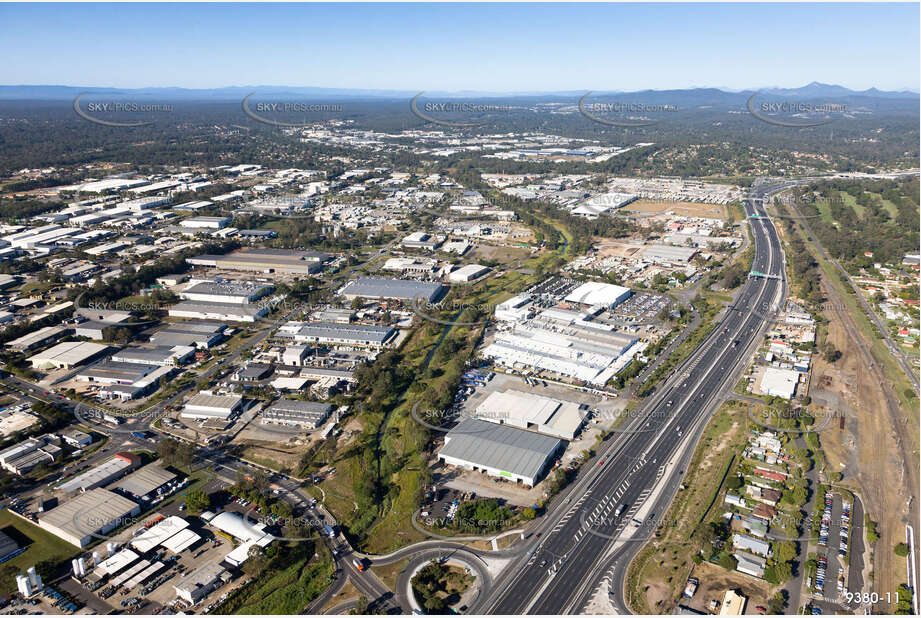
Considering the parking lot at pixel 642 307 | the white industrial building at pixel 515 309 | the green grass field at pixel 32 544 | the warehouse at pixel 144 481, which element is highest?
the white industrial building at pixel 515 309

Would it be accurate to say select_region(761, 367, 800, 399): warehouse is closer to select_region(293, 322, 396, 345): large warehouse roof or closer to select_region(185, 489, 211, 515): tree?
select_region(293, 322, 396, 345): large warehouse roof

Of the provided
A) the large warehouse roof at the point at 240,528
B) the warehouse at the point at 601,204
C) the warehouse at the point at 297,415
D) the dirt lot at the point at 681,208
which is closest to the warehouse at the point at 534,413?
the warehouse at the point at 297,415

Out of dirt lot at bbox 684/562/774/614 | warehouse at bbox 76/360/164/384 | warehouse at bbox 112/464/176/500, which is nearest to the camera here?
dirt lot at bbox 684/562/774/614

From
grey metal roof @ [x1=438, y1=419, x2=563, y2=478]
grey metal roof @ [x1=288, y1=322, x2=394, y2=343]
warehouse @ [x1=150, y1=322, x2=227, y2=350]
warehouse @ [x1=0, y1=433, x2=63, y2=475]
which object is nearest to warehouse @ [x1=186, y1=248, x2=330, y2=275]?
warehouse @ [x1=150, y1=322, x2=227, y2=350]

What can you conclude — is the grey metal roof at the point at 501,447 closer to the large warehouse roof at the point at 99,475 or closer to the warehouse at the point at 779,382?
the warehouse at the point at 779,382

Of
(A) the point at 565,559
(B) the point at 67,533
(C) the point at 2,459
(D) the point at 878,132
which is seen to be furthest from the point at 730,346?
(D) the point at 878,132

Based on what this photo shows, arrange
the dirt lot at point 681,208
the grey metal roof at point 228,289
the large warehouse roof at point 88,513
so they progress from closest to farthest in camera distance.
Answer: the large warehouse roof at point 88,513 < the grey metal roof at point 228,289 < the dirt lot at point 681,208

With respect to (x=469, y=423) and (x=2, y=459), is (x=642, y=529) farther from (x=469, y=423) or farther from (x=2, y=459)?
(x=2, y=459)
